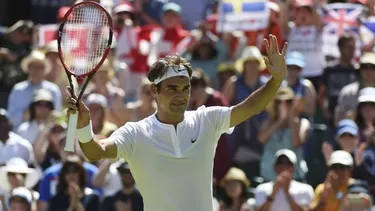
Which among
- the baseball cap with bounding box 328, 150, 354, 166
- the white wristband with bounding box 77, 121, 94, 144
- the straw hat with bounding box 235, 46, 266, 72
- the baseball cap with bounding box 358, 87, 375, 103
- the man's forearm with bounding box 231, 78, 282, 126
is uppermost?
the man's forearm with bounding box 231, 78, 282, 126

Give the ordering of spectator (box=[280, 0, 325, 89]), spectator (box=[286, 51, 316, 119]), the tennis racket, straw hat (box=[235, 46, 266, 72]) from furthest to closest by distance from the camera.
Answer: spectator (box=[280, 0, 325, 89]) < straw hat (box=[235, 46, 266, 72]) < spectator (box=[286, 51, 316, 119]) < the tennis racket

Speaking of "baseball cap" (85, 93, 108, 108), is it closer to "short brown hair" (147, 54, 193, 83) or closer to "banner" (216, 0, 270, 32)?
"banner" (216, 0, 270, 32)

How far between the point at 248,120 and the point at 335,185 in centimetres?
181

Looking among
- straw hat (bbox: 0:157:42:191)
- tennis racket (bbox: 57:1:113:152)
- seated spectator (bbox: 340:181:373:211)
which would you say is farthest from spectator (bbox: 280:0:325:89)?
tennis racket (bbox: 57:1:113:152)

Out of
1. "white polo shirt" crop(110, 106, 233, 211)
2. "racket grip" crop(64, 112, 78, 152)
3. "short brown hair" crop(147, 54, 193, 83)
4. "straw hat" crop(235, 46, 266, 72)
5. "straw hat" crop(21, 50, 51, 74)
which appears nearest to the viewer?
"racket grip" crop(64, 112, 78, 152)

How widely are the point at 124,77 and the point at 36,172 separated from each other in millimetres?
2470

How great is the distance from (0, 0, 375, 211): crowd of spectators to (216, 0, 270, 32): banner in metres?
0.12

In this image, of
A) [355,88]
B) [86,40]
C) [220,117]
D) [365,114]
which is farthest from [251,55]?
[220,117]

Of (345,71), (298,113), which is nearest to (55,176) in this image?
(298,113)

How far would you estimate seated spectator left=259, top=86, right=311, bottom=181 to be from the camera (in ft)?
37.3

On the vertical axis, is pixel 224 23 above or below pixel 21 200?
above

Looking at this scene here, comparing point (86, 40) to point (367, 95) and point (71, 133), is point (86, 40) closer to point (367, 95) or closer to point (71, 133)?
point (71, 133)

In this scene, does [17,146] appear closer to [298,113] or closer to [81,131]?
[298,113]

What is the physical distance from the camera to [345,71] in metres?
12.4
